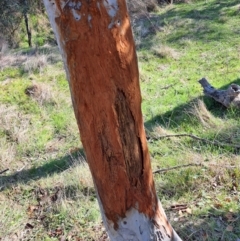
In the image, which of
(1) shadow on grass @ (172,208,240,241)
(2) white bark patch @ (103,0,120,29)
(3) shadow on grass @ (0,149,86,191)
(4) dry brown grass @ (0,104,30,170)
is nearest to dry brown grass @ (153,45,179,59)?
(4) dry brown grass @ (0,104,30,170)

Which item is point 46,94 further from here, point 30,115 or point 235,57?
point 235,57

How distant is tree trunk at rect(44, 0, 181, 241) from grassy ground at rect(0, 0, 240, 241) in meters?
1.04

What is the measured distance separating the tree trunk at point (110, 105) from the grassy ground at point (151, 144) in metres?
1.04

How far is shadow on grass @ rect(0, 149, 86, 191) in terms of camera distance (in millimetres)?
4422

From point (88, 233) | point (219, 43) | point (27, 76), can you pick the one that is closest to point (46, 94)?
point (27, 76)

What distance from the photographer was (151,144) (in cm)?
471

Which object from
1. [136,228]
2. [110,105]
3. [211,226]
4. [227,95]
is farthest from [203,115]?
[110,105]

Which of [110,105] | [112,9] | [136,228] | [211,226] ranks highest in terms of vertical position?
[112,9]

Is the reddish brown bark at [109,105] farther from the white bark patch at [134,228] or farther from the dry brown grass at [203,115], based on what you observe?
the dry brown grass at [203,115]

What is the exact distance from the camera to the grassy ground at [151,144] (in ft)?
11.7

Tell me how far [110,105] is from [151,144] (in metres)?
2.68

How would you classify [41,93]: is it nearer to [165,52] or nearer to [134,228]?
[165,52]

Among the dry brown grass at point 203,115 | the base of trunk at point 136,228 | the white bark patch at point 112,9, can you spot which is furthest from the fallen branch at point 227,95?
the white bark patch at point 112,9

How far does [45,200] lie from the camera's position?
4.01 meters
